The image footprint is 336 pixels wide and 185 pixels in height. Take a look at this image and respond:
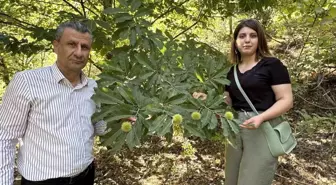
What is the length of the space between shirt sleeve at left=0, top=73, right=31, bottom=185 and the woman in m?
1.04

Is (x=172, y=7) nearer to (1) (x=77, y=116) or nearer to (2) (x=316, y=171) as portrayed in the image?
(1) (x=77, y=116)

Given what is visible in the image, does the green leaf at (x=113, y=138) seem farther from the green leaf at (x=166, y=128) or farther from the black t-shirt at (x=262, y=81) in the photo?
the black t-shirt at (x=262, y=81)

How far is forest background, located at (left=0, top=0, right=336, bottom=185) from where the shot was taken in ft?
6.15

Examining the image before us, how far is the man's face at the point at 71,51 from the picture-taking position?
1.51 m

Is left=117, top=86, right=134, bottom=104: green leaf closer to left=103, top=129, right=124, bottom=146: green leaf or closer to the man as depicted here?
left=103, top=129, right=124, bottom=146: green leaf

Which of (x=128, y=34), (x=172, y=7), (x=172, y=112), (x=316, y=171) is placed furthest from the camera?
(x=316, y=171)

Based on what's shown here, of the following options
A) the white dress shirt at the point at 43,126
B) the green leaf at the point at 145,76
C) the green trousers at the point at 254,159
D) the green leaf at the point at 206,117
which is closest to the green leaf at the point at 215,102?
the green leaf at the point at 206,117

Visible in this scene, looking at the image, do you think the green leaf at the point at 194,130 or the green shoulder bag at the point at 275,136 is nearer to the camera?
the green leaf at the point at 194,130

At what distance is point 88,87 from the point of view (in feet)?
5.28

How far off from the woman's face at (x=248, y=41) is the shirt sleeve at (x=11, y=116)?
1086 mm

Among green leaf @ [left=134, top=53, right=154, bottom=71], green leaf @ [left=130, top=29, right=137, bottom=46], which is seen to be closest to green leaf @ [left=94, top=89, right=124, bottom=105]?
green leaf @ [left=134, top=53, right=154, bottom=71]

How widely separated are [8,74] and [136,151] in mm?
1795

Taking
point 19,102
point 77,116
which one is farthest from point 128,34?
point 19,102

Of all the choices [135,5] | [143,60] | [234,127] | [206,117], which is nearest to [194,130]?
[206,117]
